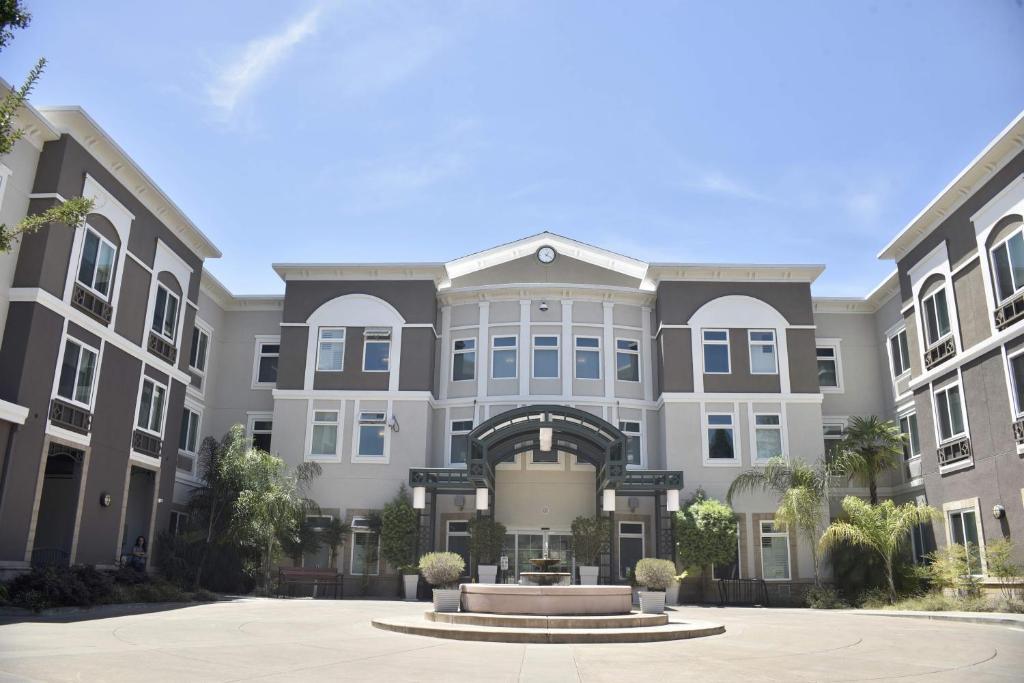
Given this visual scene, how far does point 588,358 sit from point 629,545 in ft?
21.0

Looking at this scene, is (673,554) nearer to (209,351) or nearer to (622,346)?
(622,346)

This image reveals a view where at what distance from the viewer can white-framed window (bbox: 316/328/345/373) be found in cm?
2839

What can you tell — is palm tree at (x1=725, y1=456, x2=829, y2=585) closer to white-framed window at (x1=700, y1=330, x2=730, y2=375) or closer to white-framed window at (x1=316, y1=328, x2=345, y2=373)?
white-framed window at (x1=700, y1=330, x2=730, y2=375)

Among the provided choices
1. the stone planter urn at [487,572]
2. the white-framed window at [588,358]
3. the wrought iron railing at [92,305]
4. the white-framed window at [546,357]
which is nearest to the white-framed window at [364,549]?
the stone planter urn at [487,572]

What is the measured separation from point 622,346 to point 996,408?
39.2 feet

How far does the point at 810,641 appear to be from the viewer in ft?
39.5

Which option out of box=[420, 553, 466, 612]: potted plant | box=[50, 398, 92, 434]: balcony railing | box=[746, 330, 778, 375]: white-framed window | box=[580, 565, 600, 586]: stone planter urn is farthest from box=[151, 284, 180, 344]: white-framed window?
box=[746, 330, 778, 375]: white-framed window

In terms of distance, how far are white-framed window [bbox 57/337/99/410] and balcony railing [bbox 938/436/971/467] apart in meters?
22.0

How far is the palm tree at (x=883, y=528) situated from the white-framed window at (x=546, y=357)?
33.7 ft

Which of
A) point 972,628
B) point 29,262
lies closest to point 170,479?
point 29,262

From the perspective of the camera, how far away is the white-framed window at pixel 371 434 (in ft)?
89.9

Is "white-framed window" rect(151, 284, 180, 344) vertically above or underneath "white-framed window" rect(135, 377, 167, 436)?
above

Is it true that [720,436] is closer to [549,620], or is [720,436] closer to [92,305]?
[549,620]

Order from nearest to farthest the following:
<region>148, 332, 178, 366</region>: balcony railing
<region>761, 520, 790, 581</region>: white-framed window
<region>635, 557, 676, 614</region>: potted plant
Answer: <region>635, 557, 676, 614</region>: potted plant → <region>148, 332, 178, 366</region>: balcony railing → <region>761, 520, 790, 581</region>: white-framed window
